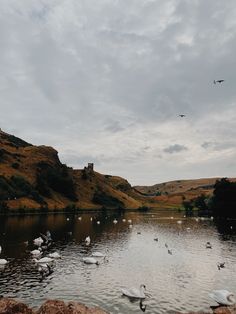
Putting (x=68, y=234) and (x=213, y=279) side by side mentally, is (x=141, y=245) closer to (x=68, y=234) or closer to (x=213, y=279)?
(x=68, y=234)

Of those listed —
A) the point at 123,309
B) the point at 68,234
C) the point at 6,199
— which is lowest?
the point at 123,309

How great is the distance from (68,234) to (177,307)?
224ft

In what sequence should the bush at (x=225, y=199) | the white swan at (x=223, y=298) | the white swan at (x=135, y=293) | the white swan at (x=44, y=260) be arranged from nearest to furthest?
the white swan at (x=223, y=298)
the white swan at (x=135, y=293)
the white swan at (x=44, y=260)
the bush at (x=225, y=199)

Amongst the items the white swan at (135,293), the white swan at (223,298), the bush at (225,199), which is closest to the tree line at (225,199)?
the bush at (225,199)

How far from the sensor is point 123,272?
6281 centimetres

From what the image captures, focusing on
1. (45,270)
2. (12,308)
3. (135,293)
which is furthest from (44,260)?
(12,308)

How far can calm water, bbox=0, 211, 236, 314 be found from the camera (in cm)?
4775

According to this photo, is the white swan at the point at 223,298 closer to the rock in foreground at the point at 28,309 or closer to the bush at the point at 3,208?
the rock in foreground at the point at 28,309

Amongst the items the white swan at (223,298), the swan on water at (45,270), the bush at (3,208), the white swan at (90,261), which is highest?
the bush at (3,208)

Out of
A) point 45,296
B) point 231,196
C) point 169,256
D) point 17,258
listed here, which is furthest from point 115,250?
point 231,196

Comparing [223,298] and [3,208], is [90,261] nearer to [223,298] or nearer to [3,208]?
[223,298]

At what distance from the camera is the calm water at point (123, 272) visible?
4775 centimetres

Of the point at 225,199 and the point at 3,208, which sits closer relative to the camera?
the point at 3,208

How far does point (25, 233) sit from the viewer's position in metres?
107
